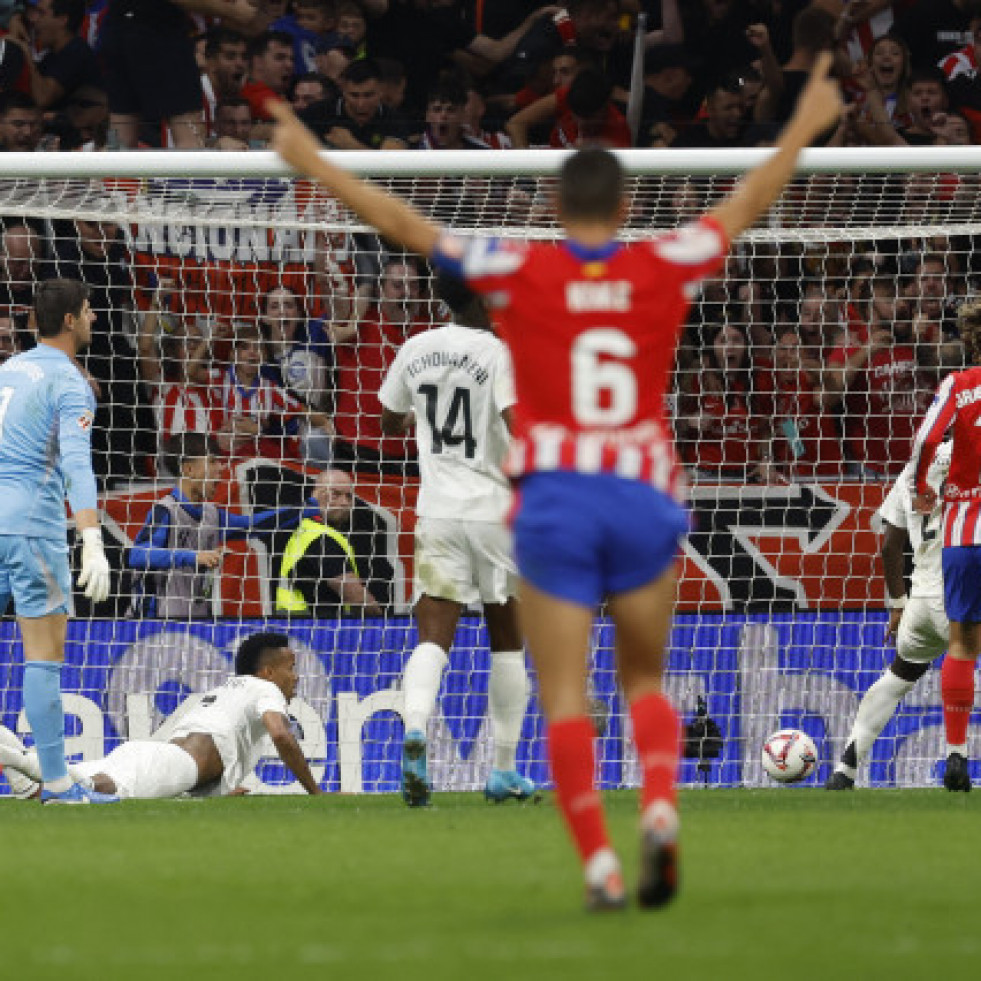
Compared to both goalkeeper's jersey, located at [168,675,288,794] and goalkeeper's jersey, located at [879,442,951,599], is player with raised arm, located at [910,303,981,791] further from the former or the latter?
goalkeeper's jersey, located at [168,675,288,794]

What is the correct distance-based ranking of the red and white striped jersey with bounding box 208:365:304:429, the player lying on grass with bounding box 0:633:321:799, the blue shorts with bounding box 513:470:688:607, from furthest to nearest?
the red and white striped jersey with bounding box 208:365:304:429 < the player lying on grass with bounding box 0:633:321:799 < the blue shorts with bounding box 513:470:688:607

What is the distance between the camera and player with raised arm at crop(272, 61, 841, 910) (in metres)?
5.15

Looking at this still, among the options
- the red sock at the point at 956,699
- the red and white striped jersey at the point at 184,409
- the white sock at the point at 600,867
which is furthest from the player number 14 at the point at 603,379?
the red and white striped jersey at the point at 184,409

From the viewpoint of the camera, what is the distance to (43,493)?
9.80 m

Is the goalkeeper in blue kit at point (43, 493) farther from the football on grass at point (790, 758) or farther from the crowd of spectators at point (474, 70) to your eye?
the crowd of spectators at point (474, 70)

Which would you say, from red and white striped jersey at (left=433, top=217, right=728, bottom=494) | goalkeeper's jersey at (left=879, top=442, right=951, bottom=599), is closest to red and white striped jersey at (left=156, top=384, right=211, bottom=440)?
goalkeeper's jersey at (left=879, top=442, right=951, bottom=599)

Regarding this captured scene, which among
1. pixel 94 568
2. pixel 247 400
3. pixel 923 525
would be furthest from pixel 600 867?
pixel 247 400

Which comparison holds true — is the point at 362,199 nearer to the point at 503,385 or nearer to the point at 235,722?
the point at 503,385

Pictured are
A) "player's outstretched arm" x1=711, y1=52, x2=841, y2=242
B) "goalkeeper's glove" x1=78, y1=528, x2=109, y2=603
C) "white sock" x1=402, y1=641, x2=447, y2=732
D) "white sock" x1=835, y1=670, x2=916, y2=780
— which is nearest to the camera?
"player's outstretched arm" x1=711, y1=52, x2=841, y2=242

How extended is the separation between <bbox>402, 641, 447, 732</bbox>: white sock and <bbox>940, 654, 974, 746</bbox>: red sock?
280 centimetres

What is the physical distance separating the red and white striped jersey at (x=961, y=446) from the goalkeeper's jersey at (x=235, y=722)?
3557 mm

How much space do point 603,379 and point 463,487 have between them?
4197 millimetres

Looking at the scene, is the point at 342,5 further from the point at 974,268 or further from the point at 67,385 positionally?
the point at 67,385

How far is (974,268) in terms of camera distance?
527 inches
